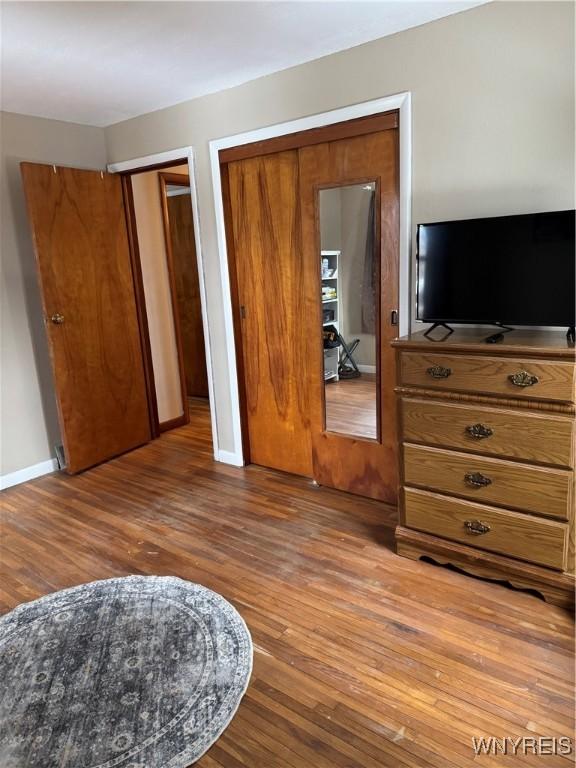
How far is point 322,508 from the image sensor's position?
2832mm

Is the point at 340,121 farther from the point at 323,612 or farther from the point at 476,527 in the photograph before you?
the point at 323,612

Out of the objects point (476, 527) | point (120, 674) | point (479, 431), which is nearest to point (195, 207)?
point (479, 431)

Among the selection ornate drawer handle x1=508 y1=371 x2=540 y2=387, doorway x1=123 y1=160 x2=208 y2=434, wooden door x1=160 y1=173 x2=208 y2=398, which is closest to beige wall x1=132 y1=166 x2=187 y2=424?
doorway x1=123 y1=160 x2=208 y2=434

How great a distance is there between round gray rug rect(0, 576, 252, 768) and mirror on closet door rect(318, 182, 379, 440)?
126 centimetres

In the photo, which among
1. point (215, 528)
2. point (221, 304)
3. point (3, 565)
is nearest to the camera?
point (3, 565)

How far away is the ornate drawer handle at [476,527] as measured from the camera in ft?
6.77

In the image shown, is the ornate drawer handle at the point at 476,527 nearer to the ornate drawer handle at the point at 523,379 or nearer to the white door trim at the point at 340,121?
the ornate drawer handle at the point at 523,379

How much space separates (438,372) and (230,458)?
187cm

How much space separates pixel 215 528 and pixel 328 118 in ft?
7.20

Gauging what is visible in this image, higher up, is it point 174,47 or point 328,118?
point 174,47

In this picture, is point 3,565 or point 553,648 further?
point 3,565

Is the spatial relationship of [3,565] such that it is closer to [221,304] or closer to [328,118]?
[221,304]

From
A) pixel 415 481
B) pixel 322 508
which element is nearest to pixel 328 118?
pixel 415 481

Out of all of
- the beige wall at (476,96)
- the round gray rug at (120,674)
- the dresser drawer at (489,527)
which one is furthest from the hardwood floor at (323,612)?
the beige wall at (476,96)
